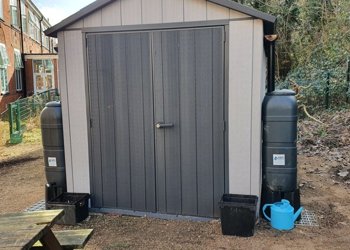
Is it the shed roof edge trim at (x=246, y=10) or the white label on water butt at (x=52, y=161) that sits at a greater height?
the shed roof edge trim at (x=246, y=10)

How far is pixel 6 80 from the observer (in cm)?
1421

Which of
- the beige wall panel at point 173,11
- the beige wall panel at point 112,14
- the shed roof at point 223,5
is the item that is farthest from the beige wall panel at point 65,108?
the beige wall panel at point 173,11

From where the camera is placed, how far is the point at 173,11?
3955 millimetres

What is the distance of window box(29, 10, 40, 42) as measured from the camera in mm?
20309

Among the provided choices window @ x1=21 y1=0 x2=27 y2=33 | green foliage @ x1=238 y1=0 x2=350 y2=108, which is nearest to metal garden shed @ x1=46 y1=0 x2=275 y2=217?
green foliage @ x1=238 y1=0 x2=350 y2=108

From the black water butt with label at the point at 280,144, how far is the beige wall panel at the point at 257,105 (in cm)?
14

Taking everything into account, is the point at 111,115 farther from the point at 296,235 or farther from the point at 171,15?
the point at 296,235

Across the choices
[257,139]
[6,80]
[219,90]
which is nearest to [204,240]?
[257,139]

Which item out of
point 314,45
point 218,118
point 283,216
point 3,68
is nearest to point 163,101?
point 218,118

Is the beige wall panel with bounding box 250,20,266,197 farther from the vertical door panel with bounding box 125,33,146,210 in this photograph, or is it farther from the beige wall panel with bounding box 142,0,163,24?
the vertical door panel with bounding box 125,33,146,210

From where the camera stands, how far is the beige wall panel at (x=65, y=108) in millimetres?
4332

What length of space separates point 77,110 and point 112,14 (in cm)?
120

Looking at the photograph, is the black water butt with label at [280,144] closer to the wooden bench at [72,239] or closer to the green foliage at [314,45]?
the wooden bench at [72,239]

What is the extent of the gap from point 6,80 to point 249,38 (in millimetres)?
12753
